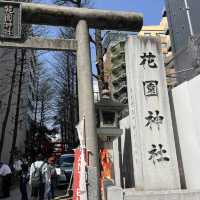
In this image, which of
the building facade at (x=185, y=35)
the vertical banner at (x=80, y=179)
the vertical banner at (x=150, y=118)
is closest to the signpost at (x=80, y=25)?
the vertical banner at (x=80, y=179)

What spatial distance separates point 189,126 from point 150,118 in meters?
1.08

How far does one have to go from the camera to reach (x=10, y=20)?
32.1 feet

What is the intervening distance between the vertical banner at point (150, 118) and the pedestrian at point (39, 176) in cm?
428

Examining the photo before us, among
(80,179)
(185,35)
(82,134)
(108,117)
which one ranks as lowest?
(80,179)

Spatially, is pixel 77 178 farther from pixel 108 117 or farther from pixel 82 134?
pixel 108 117

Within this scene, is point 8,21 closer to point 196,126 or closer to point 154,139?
point 154,139

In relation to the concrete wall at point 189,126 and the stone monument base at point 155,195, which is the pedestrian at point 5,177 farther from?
the concrete wall at point 189,126

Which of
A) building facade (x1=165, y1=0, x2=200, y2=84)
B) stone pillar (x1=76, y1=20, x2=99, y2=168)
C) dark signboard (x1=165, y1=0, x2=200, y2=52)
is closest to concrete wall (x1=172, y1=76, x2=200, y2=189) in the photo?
building facade (x1=165, y1=0, x2=200, y2=84)

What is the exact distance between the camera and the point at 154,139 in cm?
921

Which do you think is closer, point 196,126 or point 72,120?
point 196,126

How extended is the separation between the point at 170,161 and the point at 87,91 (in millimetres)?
3010

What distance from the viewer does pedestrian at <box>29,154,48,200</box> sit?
12.2 m

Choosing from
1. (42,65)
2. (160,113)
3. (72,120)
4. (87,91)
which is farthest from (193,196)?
(72,120)

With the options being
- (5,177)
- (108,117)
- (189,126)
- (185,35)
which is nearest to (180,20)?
(185,35)
